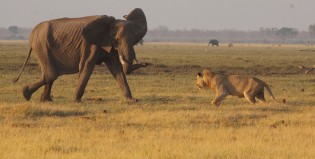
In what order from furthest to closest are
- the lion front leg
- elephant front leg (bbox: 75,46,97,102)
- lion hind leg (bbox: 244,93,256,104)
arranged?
elephant front leg (bbox: 75,46,97,102)
lion hind leg (bbox: 244,93,256,104)
the lion front leg

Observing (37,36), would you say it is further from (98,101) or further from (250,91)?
(250,91)

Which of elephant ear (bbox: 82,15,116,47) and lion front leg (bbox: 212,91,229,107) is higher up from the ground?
elephant ear (bbox: 82,15,116,47)

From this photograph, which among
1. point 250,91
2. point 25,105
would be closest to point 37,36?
point 25,105

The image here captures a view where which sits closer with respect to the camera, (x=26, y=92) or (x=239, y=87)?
(x=239, y=87)

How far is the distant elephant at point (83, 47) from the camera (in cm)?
1906

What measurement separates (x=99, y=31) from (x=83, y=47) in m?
0.64

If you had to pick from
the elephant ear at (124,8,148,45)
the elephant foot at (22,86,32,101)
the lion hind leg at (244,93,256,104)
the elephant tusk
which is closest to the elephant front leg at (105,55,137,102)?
the elephant tusk

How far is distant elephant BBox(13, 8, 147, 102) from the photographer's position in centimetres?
1906

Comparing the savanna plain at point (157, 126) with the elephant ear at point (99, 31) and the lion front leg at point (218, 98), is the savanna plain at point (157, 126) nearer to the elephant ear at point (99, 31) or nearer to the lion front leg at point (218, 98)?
the lion front leg at point (218, 98)

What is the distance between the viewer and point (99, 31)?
19188 millimetres

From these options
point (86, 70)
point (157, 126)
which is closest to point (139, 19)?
point (86, 70)

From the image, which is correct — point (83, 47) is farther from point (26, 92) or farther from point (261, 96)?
point (261, 96)

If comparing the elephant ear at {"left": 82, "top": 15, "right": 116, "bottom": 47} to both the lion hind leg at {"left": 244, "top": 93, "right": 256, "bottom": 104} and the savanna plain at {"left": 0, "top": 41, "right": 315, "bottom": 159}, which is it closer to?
the savanna plain at {"left": 0, "top": 41, "right": 315, "bottom": 159}

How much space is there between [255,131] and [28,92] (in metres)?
8.68
